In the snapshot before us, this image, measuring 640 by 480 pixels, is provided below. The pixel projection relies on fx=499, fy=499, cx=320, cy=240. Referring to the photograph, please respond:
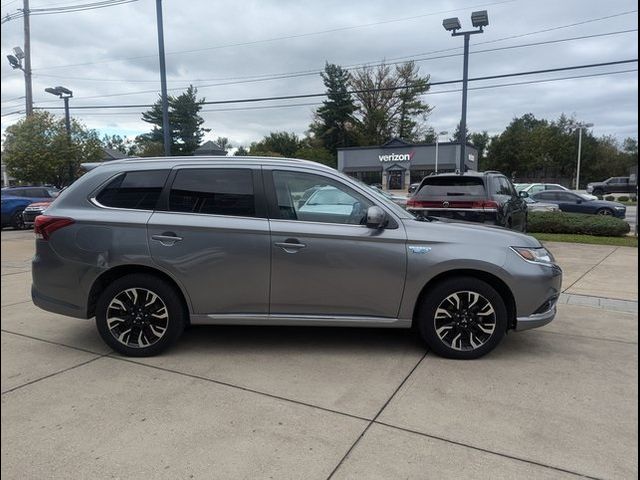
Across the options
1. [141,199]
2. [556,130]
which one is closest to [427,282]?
[141,199]

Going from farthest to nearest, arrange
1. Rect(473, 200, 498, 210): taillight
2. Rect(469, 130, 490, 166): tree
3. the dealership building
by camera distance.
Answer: Rect(469, 130, 490, 166): tree < the dealership building < Rect(473, 200, 498, 210): taillight

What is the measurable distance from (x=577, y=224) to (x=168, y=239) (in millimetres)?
12948

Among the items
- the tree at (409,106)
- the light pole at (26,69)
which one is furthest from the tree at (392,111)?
the light pole at (26,69)

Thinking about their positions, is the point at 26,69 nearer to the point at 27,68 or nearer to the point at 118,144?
the point at 27,68

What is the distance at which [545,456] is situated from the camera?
290 cm

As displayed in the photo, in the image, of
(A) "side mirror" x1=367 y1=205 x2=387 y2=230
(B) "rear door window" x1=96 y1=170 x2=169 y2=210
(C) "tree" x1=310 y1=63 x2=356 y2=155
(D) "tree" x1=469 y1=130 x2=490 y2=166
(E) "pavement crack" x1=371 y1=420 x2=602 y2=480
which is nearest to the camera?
(E) "pavement crack" x1=371 y1=420 x2=602 y2=480

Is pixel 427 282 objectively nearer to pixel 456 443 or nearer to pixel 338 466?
pixel 456 443

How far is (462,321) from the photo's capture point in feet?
14.2

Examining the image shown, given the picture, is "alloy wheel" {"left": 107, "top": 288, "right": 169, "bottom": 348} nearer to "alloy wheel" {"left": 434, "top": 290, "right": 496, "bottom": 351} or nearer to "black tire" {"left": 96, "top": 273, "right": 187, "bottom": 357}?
"black tire" {"left": 96, "top": 273, "right": 187, "bottom": 357}

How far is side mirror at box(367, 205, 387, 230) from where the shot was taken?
4.17 m

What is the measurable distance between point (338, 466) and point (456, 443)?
2.51 ft

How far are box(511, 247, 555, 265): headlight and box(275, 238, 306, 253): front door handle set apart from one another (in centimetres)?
184

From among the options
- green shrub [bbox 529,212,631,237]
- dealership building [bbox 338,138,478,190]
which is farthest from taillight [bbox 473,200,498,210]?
dealership building [bbox 338,138,478,190]

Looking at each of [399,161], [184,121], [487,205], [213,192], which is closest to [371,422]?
[213,192]
